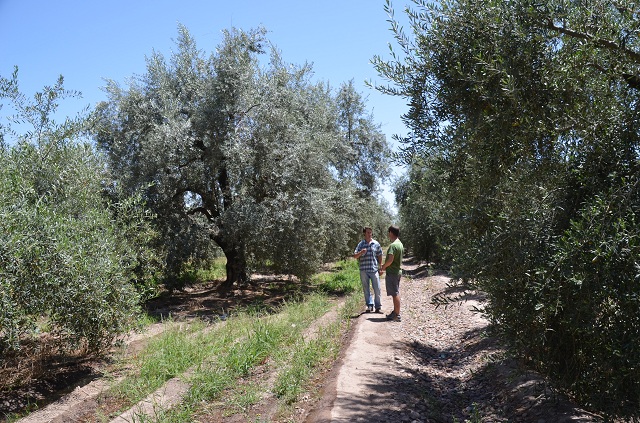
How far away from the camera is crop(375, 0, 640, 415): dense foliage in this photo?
4.07 meters

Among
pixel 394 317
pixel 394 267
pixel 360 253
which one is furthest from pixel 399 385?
pixel 360 253

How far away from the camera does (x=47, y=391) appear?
8391 millimetres

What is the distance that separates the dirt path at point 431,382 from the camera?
5.93 m

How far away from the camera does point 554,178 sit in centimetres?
487

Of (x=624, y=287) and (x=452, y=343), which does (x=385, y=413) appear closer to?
(x=624, y=287)

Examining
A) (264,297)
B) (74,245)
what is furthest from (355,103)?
(74,245)

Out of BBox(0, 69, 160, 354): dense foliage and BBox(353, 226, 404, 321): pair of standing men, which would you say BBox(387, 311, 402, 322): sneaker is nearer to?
BBox(353, 226, 404, 321): pair of standing men

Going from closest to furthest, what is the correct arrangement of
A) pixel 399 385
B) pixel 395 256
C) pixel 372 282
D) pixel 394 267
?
pixel 399 385 < pixel 395 256 < pixel 394 267 < pixel 372 282

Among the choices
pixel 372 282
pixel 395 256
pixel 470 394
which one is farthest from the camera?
pixel 372 282

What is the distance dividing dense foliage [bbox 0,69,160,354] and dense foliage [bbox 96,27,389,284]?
5.54 meters

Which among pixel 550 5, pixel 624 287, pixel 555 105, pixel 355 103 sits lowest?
pixel 624 287

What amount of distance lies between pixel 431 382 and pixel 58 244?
20.3 ft

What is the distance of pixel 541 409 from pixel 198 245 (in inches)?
541

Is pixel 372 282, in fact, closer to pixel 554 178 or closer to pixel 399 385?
pixel 399 385
